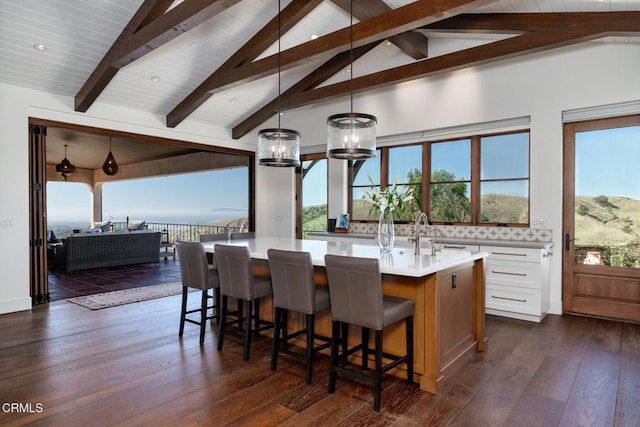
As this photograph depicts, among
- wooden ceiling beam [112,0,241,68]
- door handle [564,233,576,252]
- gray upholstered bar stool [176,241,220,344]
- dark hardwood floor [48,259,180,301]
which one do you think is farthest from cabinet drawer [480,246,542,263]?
dark hardwood floor [48,259,180,301]

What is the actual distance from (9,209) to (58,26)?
7.58 feet

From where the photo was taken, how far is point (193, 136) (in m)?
6.82

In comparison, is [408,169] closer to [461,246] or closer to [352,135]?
[461,246]

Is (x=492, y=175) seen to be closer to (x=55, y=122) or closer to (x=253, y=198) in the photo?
(x=253, y=198)

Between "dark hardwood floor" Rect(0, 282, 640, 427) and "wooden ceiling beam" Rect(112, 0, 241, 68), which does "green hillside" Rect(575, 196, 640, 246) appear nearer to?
"dark hardwood floor" Rect(0, 282, 640, 427)

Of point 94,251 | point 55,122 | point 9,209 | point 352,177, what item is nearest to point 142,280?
point 94,251

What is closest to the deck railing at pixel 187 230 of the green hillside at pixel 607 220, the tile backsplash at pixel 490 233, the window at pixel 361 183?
the window at pixel 361 183

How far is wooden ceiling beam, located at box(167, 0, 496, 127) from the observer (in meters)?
3.34

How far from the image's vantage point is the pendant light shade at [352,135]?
3.21 metres

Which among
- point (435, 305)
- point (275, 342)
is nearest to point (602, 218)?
point (435, 305)

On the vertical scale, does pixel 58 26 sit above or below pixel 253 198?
above

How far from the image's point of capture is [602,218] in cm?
446

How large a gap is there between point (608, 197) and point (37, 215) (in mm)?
7101

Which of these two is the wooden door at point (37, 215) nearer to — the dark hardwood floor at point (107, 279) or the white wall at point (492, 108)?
the white wall at point (492, 108)
